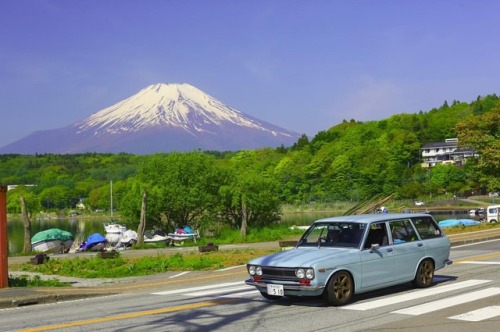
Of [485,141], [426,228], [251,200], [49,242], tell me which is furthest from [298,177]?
[426,228]

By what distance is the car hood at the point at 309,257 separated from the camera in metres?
9.89

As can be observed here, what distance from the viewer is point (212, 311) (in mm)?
10055

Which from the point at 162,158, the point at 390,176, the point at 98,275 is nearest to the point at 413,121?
the point at 390,176

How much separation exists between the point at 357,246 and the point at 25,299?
6.40m

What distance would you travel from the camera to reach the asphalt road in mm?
8594

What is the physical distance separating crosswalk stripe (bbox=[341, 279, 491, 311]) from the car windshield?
1000 mm

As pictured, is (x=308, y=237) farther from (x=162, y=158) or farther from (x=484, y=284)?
(x=162, y=158)

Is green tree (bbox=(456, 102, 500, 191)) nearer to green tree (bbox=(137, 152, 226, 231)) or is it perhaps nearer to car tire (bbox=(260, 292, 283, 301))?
green tree (bbox=(137, 152, 226, 231))

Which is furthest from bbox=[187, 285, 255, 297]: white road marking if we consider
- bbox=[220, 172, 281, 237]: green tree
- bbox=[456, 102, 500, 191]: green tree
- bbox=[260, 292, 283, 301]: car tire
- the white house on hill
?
the white house on hill

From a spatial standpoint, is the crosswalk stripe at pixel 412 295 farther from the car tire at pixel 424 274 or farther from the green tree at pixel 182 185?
the green tree at pixel 182 185

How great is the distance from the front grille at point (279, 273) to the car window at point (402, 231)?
2331 mm

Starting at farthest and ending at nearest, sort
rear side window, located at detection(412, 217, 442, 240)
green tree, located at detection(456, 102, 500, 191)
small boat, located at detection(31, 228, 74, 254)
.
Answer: small boat, located at detection(31, 228, 74, 254) < green tree, located at detection(456, 102, 500, 191) < rear side window, located at detection(412, 217, 442, 240)

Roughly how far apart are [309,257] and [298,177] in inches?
4924

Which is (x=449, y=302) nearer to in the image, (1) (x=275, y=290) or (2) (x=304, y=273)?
(2) (x=304, y=273)
